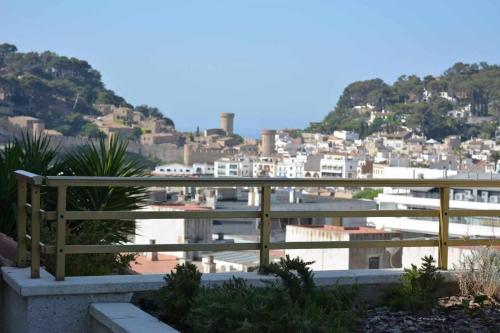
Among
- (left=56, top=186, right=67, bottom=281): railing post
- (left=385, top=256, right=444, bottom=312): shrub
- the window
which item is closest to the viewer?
(left=56, top=186, right=67, bottom=281): railing post

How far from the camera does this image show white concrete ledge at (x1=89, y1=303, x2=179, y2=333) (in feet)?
16.9

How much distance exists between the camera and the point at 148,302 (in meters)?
6.11

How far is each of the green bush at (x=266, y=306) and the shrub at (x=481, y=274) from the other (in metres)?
0.88

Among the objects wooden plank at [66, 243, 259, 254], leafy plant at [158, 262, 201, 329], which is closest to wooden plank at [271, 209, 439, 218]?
wooden plank at [66, 243, 259, 254]

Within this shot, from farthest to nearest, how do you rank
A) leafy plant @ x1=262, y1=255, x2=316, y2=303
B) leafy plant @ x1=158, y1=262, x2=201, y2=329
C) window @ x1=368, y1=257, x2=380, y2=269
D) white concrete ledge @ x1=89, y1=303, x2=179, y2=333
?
window @ x1=368, y1=257, x2=380, y2=269 < leafy plant @ x1=158, y1=262, x2=201, y2=329 < leafy plant @ x1=262, y1=255, x2=316, y2=303 < white concrete ledge @ x1=89, y1=303, x2=179, y2=333

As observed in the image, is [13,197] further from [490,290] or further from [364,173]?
[364,173]

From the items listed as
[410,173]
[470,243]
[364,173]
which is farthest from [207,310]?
[364,173]

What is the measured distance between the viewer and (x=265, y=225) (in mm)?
6590

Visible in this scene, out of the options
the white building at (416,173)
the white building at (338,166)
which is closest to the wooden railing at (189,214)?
the white building at (416,173)

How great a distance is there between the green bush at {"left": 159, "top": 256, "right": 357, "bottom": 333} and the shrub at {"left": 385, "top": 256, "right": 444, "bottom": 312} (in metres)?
0.31

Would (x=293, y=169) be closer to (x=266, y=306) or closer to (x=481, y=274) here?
(x=481, y=274)

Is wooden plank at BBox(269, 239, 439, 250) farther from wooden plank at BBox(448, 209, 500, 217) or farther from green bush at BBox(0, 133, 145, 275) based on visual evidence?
green bush at BBox(0, 133, 145, 275)

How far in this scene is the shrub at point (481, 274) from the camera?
653cm

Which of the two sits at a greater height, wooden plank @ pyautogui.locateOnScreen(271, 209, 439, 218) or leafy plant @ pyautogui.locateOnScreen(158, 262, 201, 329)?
wooden plank @ pyautogui.locateOnScreen(271, 209, 439, 218)
